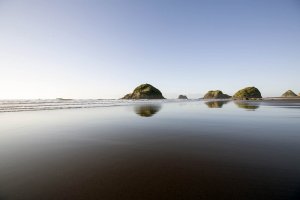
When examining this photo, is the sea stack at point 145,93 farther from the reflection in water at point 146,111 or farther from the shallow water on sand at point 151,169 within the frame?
the shallow water on sand at point 151,169

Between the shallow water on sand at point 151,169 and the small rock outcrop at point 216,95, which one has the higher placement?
the small rock outcrop at point 216,95

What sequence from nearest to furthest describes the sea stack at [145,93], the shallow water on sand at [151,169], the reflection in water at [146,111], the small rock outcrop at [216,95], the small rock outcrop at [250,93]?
the shallow water on sand at [151,169] < the reflection in water at [146,111] < the small rock outcrop at [250,93] < the sea stack at [145,93] < the small rock outcrop at [216,95]

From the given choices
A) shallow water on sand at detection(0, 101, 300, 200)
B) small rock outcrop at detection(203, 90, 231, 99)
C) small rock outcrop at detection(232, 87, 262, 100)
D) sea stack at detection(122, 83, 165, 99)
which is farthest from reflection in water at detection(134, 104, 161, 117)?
small rock outcrop at detection(203, 90, 231, 99)

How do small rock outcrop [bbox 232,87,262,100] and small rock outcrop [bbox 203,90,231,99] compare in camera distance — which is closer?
small rock outcrop [bbox 232,87,262,100]

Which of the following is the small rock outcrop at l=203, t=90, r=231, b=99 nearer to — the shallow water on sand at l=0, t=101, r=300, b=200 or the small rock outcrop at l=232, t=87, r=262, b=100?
the small rock outcrop at l=232, t=87, r=262, b=100

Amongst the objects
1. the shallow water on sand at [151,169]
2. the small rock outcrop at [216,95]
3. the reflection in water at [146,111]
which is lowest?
the shallow water on sand at [151,169]

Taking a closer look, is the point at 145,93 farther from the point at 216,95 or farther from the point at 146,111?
the point at 146,111

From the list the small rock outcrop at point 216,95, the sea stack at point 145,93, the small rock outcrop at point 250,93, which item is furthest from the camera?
the small rock outcrop at point 216,95

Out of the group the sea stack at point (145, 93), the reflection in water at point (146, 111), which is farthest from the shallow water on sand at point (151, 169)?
the sea stack at point (145, 93)

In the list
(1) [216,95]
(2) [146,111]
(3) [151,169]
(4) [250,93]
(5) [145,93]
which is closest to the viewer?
(3) [151,169]

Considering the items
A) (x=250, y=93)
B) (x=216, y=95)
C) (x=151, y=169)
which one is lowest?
(x=151, y=169)

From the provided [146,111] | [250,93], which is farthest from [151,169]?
[250,93]

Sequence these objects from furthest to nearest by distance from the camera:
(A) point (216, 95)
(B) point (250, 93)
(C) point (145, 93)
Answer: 1. (A) point (216, 95)
2. (C) point (145, 93)
3. (B) point (250, 93)

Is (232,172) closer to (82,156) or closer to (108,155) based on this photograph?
(108,155)
